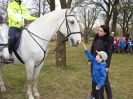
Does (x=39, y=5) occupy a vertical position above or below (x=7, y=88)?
above

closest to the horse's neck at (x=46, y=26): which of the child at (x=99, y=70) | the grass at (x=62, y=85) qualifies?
the child at (x=99, y=70)

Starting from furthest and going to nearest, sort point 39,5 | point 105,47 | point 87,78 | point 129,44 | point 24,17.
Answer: point 39,5 < point 129,44 < point 87,78 < point 24,17 < point 105,47

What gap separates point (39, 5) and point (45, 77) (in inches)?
884

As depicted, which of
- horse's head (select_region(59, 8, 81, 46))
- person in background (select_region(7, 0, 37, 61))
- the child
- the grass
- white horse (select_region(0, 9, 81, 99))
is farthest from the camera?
the grass

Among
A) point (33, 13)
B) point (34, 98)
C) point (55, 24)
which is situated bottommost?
point (34, 98)

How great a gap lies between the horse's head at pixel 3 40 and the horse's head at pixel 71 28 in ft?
4.24

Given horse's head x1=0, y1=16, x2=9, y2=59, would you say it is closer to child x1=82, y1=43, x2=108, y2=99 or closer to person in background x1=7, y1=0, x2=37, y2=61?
person in background x1=7, y1=0, x2=37, y2=61

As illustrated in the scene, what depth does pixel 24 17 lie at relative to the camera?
5.57m

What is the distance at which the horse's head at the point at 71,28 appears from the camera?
4996 millimetres

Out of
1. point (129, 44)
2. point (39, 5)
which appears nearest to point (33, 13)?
point (39, 5)

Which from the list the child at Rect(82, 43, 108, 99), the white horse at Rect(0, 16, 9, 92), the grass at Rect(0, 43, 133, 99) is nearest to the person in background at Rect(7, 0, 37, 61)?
the white horse at Rect(0, 16, 9, 92)

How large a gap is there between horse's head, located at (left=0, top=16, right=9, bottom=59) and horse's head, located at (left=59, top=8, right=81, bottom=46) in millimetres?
1291

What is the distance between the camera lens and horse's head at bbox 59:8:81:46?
16.4 ft

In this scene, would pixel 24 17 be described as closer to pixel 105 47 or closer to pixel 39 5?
pixel 105 47
